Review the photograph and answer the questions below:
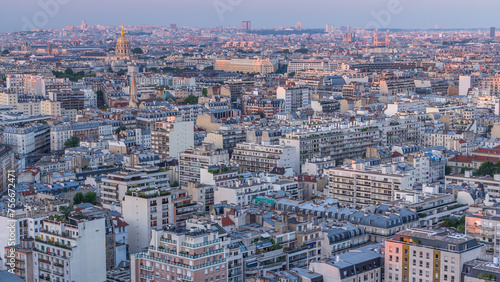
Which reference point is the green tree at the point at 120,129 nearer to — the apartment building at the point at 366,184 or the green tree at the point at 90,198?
the green tree at the point at 90,198

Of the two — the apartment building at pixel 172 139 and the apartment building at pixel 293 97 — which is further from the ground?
the apartment building at pixel 293 97

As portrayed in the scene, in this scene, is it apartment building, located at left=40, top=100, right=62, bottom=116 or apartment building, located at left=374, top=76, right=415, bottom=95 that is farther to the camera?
apartment building, located at left=374, top=76, right=415, bottom=95

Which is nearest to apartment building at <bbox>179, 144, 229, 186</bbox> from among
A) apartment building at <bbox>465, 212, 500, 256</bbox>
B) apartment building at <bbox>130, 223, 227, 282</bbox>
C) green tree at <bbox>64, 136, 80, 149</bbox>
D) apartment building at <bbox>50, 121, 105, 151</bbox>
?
green tree at <bbox>64, 136, 80, 149</bbox>

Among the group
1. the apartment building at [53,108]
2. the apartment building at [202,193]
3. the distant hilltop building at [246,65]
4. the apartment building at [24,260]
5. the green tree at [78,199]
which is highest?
the distant hilltop building at [246,65]

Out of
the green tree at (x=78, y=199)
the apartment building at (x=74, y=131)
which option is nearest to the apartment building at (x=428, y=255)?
the green tree at (x=78, y=199)

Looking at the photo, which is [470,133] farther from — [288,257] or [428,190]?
[288,257]

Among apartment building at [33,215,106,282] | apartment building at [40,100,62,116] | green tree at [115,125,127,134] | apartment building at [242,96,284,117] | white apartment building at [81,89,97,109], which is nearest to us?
apartment building at [33,215,106,282]

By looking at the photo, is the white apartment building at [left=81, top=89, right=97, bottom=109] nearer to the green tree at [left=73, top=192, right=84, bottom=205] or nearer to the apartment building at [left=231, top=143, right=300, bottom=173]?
the apartment building at [left=231, top=143, right=300, bottom=173]
